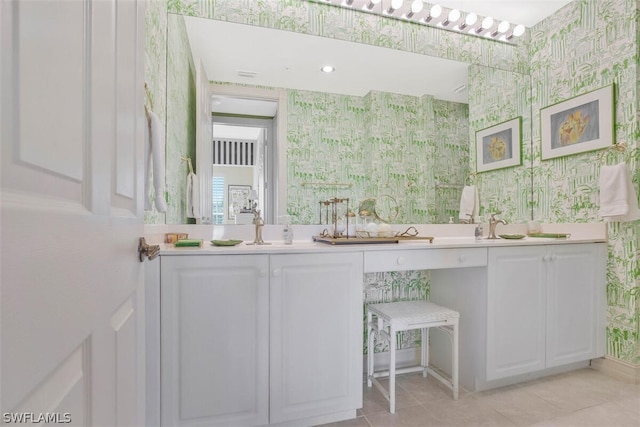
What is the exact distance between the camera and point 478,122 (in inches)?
94.3

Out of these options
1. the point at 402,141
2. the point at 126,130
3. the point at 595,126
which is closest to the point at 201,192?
the point at 126,130

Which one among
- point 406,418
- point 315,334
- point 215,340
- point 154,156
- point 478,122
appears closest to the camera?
point 154,156

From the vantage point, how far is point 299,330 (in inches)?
55.6

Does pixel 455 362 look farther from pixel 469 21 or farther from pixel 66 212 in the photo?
pixel 469 21

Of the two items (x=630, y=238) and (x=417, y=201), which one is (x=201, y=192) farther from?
(x=630, y=238)

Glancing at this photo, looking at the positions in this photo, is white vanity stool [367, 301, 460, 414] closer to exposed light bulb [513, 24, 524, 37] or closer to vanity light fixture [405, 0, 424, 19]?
vanity light fixture [405, 0, 424, 19]

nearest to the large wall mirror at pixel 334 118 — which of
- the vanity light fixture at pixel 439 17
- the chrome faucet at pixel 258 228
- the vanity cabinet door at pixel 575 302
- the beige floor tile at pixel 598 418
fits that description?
the chrome faucet at pixel 258 228

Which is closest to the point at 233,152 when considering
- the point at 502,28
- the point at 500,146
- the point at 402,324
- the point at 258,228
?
the point at 258,228

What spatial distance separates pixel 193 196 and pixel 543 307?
2.27 meters

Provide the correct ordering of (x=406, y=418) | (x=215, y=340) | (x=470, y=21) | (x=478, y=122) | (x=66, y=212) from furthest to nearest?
(x=478, y=122)
(x=470, y=21)
(x=406, y=418)
(x=215, y=340)
(x=66, y=212)

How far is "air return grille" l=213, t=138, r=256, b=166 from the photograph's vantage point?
1.82m

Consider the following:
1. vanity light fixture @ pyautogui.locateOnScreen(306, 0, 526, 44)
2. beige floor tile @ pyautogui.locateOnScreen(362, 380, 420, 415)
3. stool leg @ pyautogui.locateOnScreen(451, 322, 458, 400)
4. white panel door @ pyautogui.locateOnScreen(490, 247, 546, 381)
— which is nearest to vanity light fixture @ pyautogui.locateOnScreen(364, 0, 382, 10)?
vanity light fixture @ pyautogui.locateOnScreen(306, 0, 526, 44)

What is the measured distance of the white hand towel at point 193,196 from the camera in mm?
1753

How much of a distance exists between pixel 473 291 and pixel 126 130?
6.34 ft
